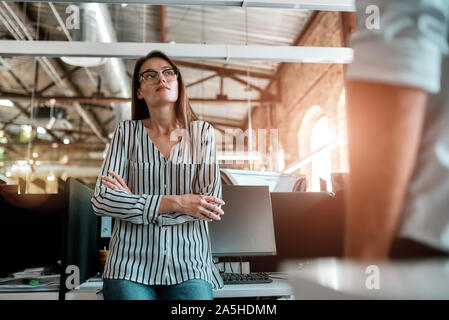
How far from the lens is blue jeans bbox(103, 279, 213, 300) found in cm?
110

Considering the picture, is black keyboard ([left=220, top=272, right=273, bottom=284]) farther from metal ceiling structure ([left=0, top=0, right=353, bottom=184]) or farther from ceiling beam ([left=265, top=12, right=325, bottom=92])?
ceiling beam ([left=265, top=12, right=325, bottom=92])

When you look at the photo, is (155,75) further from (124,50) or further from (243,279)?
(124,50)

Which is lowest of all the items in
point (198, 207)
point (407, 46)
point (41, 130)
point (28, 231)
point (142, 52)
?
point (28, 231)

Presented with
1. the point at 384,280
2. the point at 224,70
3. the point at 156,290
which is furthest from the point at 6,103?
the point at 384,280

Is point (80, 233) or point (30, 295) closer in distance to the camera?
point (30, 295)

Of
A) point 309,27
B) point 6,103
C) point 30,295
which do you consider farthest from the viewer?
point 6,103

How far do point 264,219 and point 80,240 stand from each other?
84 centimetres

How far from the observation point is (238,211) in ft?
6.31

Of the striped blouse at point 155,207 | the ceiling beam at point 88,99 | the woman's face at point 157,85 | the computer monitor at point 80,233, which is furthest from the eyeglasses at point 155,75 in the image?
the ceiling beam at point 88,99

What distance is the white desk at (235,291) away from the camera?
4.71ft

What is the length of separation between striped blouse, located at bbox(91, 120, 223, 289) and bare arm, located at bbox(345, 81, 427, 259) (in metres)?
0.90

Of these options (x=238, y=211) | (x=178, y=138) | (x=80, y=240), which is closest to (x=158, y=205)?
(x=178, y=138)

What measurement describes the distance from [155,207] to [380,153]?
3.05 feet

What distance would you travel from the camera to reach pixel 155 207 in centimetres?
120
